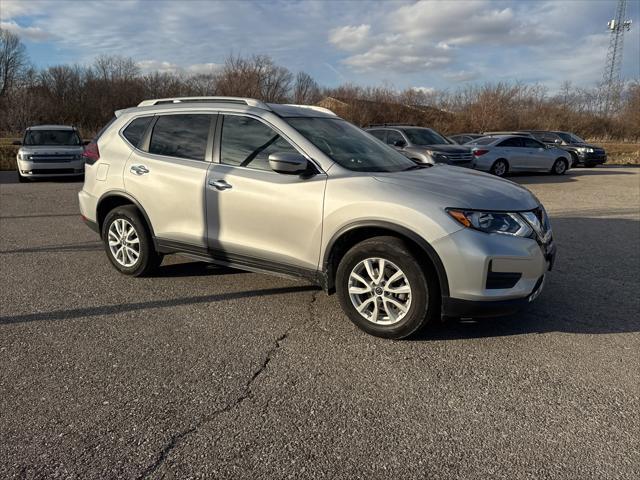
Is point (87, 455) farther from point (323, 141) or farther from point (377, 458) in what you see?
point (323, 141)

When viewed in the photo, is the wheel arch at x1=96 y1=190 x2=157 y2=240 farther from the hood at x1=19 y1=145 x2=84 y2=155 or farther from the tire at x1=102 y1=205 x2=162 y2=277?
the hood at x1=19 y1=145 x2=84 y2=155

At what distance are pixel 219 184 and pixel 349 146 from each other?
1243mm

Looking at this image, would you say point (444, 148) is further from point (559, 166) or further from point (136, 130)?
point (136, 130)

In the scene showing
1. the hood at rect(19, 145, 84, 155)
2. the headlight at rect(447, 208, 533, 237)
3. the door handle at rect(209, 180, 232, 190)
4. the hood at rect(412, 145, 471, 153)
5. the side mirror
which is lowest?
the headlight at rect(447, 208, 533, 237)

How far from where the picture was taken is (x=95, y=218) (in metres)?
5.68

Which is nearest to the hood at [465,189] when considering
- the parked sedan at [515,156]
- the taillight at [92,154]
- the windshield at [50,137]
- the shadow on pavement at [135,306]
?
the shadow on pavement at [135,306]

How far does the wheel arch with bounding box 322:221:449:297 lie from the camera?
365 cm

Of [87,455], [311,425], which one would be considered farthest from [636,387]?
[87,455]

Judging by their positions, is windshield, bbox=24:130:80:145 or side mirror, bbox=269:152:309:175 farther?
windshield, bbox=24:130:80:145

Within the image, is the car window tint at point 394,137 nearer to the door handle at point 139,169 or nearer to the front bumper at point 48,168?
the front bumper at point 48,168

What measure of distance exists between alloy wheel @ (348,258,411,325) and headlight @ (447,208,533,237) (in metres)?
0.60

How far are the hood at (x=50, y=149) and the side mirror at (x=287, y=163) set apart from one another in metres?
12.9

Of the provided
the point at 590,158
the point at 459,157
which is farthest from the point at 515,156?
the point at 590,158

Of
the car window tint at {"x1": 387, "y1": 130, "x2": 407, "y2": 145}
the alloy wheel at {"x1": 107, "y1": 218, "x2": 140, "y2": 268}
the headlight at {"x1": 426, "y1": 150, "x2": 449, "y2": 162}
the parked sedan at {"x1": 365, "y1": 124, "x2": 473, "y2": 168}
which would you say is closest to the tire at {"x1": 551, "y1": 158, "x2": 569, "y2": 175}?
the parked sedan at {"x1": 365, "y1": 124, "x2": 473, "y2": 168}
